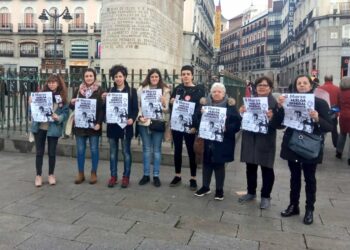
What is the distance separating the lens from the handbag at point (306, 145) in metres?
5.04

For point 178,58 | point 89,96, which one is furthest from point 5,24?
point 89,96

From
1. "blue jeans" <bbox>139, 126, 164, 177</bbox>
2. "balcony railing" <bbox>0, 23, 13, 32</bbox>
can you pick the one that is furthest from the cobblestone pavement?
"balcony railing" <bbox>0, 23, 13, 32</bbox>

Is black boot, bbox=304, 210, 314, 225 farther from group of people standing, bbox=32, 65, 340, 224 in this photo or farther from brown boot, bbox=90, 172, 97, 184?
brown boot, bbox=90, 172, 97, 184

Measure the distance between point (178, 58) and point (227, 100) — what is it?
8.21m

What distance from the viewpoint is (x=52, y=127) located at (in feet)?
21.3

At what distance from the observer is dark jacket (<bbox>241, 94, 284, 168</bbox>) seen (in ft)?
18.2

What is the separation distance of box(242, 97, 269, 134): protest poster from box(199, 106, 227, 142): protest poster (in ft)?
1.04

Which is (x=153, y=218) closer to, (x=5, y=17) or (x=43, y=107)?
(x=43, y=107)

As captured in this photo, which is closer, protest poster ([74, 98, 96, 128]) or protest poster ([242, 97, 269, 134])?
protest poster ([242, 97, 269, 134])

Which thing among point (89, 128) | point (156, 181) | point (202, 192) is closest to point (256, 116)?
point (202, 192)

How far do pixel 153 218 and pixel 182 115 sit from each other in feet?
6.13

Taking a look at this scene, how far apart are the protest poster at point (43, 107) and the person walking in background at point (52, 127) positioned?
65mm

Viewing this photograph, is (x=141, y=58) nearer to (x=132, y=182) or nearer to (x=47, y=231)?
(x=132, y=182)

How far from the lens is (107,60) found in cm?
1076
